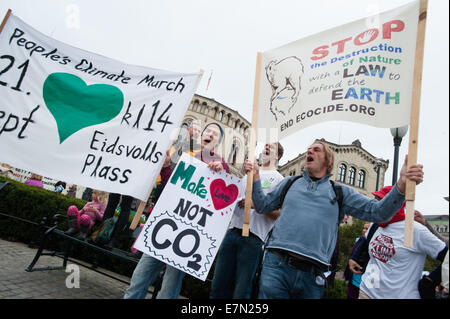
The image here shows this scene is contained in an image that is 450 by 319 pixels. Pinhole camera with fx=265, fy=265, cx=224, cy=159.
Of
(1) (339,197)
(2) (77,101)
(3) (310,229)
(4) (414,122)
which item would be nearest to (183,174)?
(3) (310,229)

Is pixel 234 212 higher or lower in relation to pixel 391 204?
lower

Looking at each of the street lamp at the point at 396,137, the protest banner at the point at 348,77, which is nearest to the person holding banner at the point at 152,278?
the protest banner at the point at 348,77

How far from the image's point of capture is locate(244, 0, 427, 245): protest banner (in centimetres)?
226

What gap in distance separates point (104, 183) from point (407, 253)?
3261mm

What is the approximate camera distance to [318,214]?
2.12 metres

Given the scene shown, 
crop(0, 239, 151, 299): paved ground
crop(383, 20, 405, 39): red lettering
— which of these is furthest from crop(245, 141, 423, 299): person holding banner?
crop(0, 239, 151, 299): paved ground

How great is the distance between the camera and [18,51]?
3432mm

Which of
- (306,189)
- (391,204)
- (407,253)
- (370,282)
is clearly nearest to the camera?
(391,204)

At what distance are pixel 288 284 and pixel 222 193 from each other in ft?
3.79

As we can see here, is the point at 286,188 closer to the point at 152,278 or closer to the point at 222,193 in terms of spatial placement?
the point at 222,193

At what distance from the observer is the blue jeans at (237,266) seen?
2.49 m
